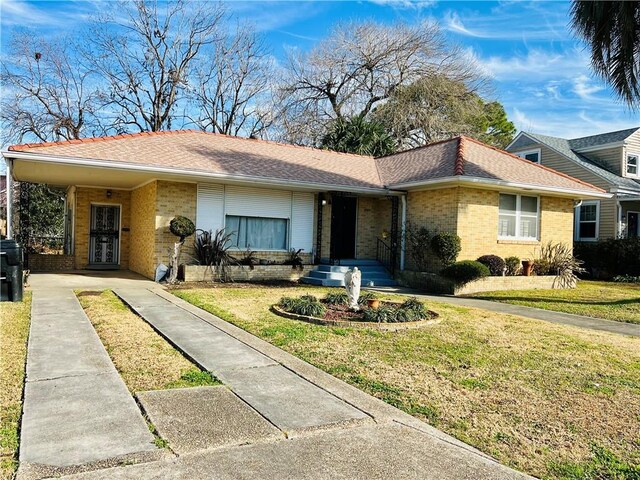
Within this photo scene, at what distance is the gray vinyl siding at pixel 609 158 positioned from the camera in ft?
80.1

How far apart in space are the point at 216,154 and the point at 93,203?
5.60 metres

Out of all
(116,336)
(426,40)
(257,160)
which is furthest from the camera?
(426,40)

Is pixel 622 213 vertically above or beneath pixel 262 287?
above

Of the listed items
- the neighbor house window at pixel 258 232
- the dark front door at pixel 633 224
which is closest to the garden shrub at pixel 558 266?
the neighbor house window at pixel 258 232

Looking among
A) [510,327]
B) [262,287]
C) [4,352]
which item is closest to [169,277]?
[262,287]

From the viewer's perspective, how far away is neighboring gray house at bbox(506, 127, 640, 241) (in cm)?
2234

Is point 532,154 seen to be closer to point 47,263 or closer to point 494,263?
point 494,263

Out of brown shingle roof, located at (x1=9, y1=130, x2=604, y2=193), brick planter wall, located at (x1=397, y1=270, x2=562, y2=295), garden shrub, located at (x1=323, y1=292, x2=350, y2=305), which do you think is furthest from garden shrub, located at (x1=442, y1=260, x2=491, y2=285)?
garden shrub, located at (x1=323, y1=292, x2=350, y2=305)

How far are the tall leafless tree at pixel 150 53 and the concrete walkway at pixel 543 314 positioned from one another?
77.1 feet

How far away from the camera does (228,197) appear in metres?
15.2

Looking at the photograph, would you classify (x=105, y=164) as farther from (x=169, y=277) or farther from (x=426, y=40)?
(x=426, y=40)

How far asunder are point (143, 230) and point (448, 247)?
31.2 ft

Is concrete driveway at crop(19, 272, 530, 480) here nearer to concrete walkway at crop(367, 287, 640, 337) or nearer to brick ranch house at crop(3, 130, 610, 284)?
concrete walkway at crop(367, 287, 640, 337)

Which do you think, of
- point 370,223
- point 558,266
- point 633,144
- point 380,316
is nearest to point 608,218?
point 633,144
